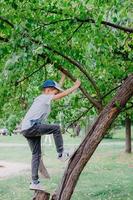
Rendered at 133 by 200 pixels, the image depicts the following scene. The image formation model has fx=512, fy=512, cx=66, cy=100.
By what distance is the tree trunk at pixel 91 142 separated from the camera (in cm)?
779

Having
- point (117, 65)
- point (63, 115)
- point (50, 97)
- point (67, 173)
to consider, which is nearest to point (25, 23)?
point (50, 97)

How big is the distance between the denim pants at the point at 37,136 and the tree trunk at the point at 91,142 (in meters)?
0.61

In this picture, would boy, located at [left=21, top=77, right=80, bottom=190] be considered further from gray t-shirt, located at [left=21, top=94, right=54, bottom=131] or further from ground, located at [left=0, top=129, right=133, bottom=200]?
ground, located at [left=0, top=129, right=133, bottom=200]

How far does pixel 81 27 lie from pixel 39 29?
52.4 inches

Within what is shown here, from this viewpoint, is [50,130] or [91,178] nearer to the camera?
[50,130]

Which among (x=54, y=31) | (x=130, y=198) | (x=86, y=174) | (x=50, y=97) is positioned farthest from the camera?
(x=86, y=174)

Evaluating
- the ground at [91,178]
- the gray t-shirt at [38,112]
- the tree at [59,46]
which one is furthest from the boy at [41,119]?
the ground at [91,178]

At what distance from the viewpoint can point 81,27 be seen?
8.44 m

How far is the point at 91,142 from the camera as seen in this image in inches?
309

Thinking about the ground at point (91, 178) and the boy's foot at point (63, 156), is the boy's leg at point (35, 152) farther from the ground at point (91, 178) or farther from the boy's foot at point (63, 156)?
the ground at point (91, 178)

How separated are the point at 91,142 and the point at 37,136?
991mm

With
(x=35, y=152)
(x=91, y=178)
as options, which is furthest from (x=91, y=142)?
(x=91, y=178)

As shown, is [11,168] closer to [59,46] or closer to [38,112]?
[59,46]

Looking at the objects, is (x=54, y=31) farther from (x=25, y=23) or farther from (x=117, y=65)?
(x=117, y=65)
